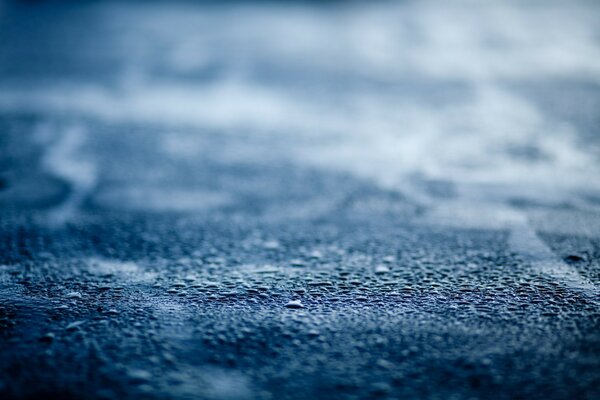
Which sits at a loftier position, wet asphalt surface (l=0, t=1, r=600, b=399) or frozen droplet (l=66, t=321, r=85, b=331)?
wet asphalt surface (l=0, t=1, r=600, b=399)

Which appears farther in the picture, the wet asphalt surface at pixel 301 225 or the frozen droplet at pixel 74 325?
the frozen droplet at pixel 74 325

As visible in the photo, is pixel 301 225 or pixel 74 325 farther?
pixel 301 225

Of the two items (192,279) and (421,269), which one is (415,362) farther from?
(192,279)

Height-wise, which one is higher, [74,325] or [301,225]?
[301,225]

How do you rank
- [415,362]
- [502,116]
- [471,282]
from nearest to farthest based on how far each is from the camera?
[415,362] < [471,282] < [502,116]

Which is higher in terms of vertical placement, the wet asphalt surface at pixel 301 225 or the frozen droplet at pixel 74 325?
the wet asphalt surface at pixel 301 225

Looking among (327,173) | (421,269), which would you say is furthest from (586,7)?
(421,269)

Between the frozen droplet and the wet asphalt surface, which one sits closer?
the wet asphalt surface

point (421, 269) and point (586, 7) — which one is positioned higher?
point (586, 7)
